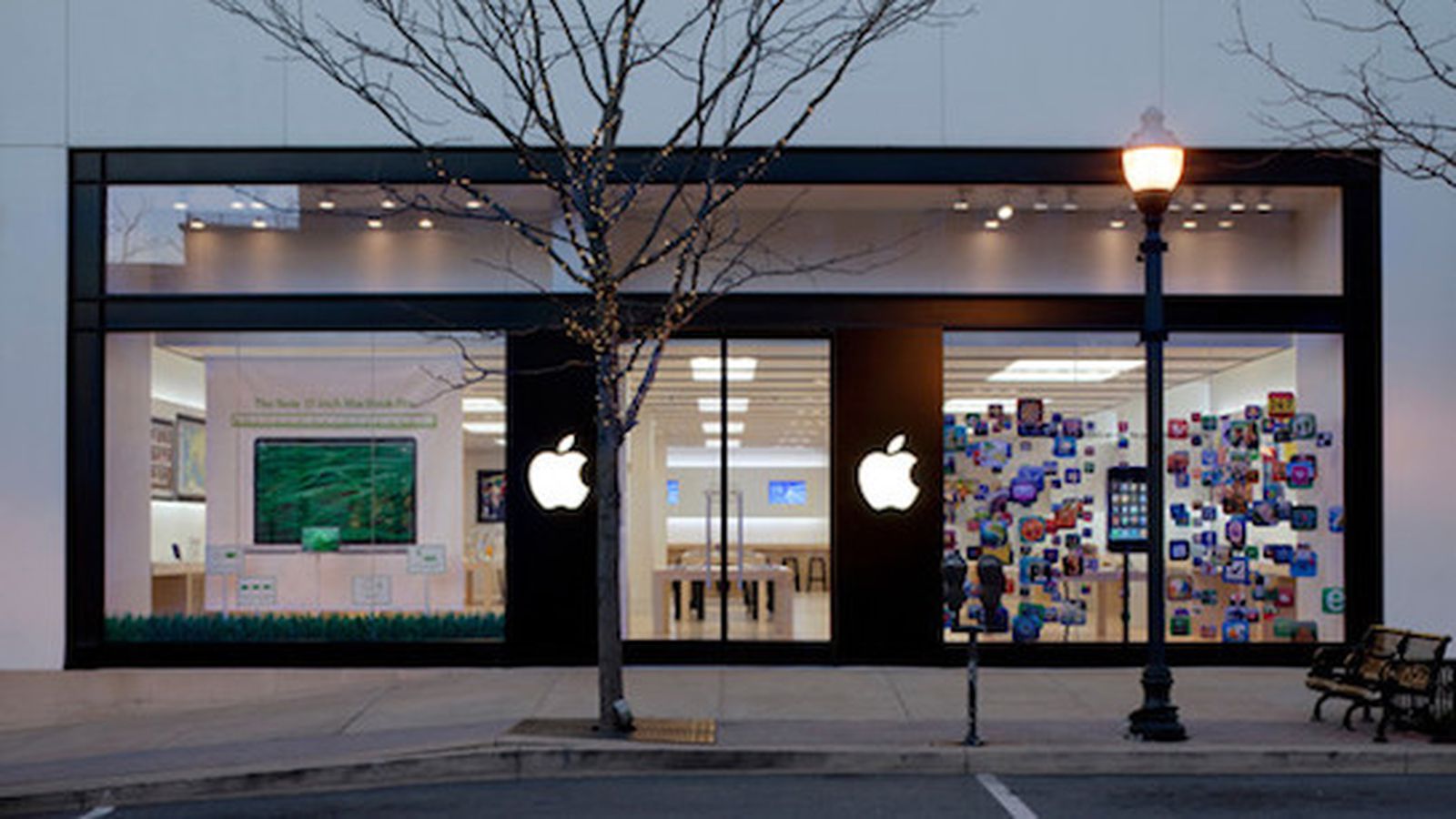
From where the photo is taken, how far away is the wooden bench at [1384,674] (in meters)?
13.3

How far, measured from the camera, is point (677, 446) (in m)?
18.1

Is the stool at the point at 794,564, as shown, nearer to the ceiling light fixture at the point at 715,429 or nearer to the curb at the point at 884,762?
the ceiling light fixture at the point at 715,429

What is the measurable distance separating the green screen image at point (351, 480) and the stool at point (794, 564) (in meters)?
3.73

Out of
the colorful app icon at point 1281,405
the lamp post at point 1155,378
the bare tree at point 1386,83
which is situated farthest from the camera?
the colorful app icon at point 1281,405

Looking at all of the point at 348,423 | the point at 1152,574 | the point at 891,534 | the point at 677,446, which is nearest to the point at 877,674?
the point at 891,534

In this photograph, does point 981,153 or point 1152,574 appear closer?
point 1152,574

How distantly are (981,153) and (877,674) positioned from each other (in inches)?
203

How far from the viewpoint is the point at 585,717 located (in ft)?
47.1

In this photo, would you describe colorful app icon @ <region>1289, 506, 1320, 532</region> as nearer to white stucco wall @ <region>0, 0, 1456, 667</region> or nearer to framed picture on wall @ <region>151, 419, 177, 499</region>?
white stucco wall @ <region>0, 0, 1456, 667</region>

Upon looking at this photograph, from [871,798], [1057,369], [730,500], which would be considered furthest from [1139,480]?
[871,798]

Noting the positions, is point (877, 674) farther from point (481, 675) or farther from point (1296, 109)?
point (1296, 109)

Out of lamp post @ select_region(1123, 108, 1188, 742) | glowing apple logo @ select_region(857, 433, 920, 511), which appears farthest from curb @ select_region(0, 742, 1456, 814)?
glowing apple logo @ select_region(857, 433, 920, 511)

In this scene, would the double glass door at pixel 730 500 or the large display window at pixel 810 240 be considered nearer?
the double glass door at pixel 730 500

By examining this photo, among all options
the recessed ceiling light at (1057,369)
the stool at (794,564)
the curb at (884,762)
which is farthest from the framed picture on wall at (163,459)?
the recessed ceiling light at (1057,369)
